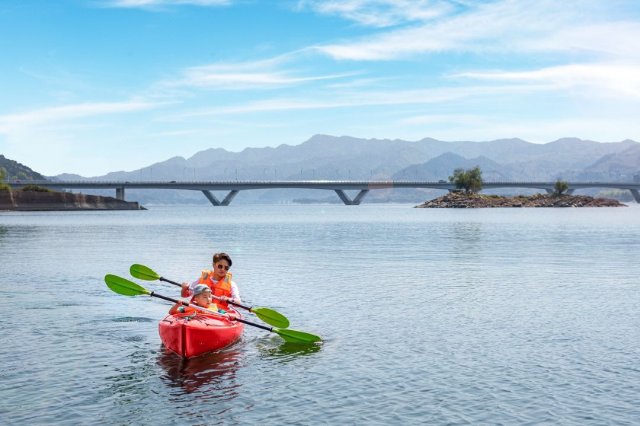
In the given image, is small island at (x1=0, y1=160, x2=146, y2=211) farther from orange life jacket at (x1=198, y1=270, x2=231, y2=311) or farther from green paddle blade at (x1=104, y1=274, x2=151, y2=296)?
orange life jacket at (x1=198, y1=270, x2=231, y2=311)

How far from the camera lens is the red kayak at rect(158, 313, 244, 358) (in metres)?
15.7

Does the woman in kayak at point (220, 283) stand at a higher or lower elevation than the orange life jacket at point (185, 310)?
higher

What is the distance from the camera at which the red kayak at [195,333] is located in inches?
616

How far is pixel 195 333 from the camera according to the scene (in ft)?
51.8

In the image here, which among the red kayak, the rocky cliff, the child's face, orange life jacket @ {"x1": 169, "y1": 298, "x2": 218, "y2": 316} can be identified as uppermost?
Result: the rocky cliff

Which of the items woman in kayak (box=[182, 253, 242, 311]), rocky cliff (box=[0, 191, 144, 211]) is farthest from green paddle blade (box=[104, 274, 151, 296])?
rocky cliff (box=[0, 191, 144, 211])

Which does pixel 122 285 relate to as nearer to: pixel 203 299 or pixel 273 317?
pixel 203 299

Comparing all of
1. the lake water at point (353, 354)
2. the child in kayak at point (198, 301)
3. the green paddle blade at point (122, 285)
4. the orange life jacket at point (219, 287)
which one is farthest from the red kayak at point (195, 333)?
the green paddle blade at point (122, 285)

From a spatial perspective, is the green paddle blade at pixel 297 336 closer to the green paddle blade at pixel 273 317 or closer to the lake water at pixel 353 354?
the lake water at pixel 353 354

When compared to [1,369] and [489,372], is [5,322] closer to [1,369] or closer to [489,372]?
[1,369]

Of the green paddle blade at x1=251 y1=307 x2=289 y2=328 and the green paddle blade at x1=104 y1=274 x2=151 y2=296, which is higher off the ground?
the green paddle blade at x1=104 y1=274 x2=151 y2=296

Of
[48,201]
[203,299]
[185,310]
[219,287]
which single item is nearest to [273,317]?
[219,287]

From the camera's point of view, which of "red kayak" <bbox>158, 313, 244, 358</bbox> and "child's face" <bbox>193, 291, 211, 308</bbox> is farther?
"child's face" <bbox>193, 291, 211, 308</bbox>

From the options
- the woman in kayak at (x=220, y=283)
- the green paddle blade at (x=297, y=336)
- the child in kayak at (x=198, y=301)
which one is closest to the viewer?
the child in kayak at (x=198, y=301)
